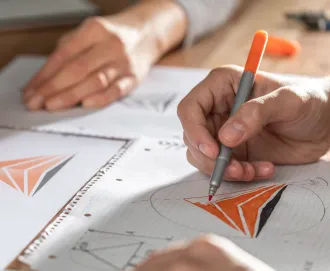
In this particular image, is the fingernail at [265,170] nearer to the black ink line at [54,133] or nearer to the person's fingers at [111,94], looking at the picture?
the black ink line at [54,133]

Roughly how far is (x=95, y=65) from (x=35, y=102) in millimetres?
117

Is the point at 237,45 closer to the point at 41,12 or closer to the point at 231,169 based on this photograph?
the point at 41,12

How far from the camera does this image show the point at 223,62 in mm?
1022

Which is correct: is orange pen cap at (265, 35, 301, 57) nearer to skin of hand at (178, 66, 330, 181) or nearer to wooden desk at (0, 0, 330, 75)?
wooden desk at (0, 0, 330, 75)

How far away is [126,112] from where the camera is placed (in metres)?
0.87

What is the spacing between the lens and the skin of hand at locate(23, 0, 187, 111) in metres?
0.90

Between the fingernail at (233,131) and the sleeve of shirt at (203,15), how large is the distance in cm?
55

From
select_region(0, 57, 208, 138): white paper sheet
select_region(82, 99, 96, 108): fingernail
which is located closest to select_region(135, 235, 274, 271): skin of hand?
select_region(0, 57, 208, 138): white paper sheet

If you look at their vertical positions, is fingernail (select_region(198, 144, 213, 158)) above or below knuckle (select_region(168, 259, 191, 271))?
below

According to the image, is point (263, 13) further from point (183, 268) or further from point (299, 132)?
point (183, 268)

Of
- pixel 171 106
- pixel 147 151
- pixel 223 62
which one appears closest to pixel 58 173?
pixel 147 151

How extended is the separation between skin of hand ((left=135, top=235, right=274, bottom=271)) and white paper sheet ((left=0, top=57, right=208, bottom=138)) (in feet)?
1.15

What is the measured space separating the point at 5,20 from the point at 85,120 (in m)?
0.37

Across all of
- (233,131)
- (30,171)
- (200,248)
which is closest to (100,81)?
(30,171)
